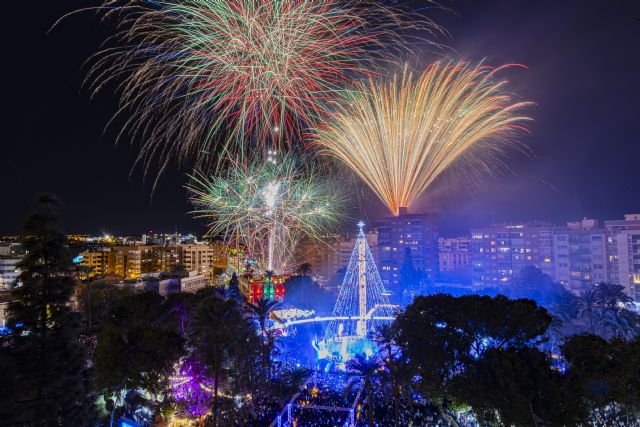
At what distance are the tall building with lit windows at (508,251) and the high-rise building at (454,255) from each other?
15.0m

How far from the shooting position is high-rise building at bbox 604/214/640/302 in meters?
58.7

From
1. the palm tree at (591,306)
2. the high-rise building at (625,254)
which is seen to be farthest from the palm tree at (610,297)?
the high-rise building at (625,254)

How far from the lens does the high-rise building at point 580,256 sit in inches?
2544

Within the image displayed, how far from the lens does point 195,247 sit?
379 ft

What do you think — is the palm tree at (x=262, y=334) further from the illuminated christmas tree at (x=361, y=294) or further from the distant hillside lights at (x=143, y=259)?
the distant hillside lights at (x=143, y=259)

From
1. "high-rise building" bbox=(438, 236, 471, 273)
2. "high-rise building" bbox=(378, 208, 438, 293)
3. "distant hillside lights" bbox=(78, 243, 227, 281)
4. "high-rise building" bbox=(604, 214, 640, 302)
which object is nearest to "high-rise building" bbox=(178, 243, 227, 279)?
"distant hillside lights" bbox=(78, 243, 227, 281)

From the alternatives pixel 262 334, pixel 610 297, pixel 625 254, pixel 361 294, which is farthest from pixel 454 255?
pixel 262 334

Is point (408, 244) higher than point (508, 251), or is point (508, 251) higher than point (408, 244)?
point (408, 244)

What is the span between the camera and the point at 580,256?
6769cm

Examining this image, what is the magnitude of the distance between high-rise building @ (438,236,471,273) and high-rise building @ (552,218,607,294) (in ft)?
89.3

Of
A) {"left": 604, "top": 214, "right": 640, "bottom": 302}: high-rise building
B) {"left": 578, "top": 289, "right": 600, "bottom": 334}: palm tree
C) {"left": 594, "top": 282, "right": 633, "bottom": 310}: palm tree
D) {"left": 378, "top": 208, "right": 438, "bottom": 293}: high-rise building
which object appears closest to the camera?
{"left": 594, "top": 282, "right": 633, "bottom": 310}: palm tree

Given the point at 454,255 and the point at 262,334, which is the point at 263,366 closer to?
the point at 262,334

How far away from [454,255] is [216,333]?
8793cm

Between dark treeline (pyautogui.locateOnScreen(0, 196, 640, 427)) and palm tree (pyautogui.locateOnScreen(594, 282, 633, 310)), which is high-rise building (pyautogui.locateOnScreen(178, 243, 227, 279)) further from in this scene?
palm tree (pyautogui.locateOnScreen(594, 282, 633, 310))
